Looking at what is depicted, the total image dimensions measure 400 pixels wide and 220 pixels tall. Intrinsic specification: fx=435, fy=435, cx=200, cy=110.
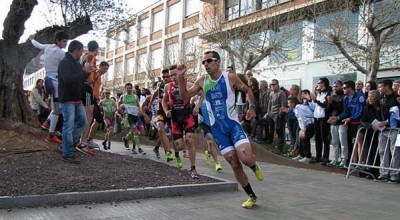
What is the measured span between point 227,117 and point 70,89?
296 centimetres

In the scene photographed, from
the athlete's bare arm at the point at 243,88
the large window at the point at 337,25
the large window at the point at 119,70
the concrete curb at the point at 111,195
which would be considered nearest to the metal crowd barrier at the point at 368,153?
the concrete curb at the point at 111,195

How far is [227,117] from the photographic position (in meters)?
5.93

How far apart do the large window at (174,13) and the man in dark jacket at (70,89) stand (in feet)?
123

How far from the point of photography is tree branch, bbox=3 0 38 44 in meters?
9.16

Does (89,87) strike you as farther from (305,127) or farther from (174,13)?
(174,13)

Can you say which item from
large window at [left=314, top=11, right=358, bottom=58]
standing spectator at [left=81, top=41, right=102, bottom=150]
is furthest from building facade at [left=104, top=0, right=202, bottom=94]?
standing spectator at [left=81, top=41, right=102, bottom=150]

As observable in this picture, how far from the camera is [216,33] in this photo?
24.4 meters

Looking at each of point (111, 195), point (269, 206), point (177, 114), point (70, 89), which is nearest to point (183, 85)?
point (111, 195)

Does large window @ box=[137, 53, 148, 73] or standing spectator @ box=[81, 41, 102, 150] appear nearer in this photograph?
standing spectator @ box=[81, 41, 102, 150]

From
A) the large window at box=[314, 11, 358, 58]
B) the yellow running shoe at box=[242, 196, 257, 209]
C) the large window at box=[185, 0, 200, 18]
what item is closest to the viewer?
the yellow running shoe at box=[242, 196, 257, 209]

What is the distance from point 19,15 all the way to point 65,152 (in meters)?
3.68

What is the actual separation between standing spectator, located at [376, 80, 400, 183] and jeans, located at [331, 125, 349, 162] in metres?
1.01

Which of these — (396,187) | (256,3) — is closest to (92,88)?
(396,187)

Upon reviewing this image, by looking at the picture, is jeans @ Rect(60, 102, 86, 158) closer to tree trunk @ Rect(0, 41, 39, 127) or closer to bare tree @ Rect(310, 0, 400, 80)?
tree trunk @ Rect(0, 41, 39, 127)
